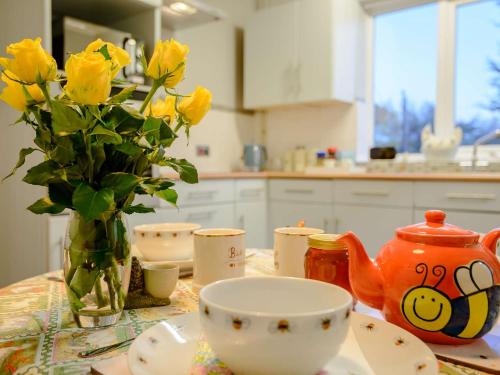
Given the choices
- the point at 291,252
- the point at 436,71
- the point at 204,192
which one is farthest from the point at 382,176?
the point at 291,252

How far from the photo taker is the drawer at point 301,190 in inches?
111

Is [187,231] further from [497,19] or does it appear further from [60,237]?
[497,19]

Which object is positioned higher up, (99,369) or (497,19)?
(497,19)

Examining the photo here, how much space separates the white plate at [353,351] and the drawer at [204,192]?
6.11ft

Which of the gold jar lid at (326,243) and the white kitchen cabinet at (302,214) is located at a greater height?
the gold jar lid at (326,243)

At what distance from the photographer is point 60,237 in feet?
6.40

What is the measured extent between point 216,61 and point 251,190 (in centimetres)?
118

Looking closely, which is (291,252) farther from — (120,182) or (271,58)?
(271,58)

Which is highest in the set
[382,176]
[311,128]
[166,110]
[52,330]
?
[311,128]

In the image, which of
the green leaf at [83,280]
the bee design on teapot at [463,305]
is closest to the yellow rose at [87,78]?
the green leaf at [83,280]

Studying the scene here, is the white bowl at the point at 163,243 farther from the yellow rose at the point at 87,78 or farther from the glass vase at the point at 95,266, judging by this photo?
the yellow rose at the point at 87,78

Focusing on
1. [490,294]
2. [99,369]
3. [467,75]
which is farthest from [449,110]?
[99,369]

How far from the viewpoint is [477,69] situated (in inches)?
120

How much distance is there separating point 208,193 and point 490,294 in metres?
2.22
